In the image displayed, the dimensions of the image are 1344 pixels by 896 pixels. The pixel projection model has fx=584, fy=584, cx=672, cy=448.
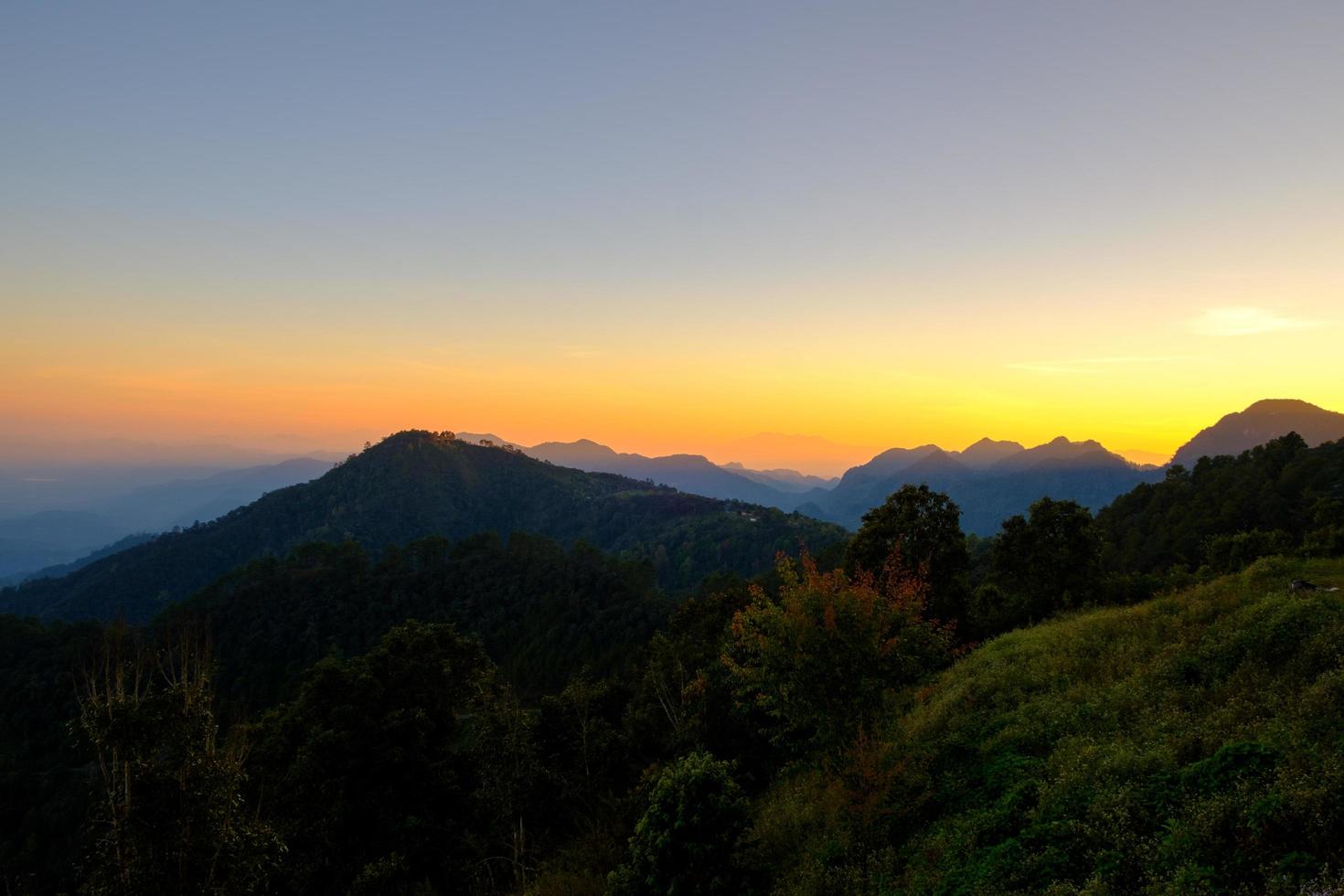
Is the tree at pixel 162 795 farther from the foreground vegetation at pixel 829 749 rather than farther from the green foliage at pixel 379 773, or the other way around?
the green foliage at pixel 379 773

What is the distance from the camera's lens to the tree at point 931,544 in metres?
38.7

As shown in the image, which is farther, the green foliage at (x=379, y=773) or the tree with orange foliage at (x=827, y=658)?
the green foliage at (x=379, y=773)

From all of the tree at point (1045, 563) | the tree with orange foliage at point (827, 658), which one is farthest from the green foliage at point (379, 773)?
the tree at point (1045, 563)

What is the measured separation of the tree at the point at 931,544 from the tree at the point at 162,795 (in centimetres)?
3394

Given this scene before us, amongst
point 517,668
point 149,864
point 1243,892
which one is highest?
point 1243,892

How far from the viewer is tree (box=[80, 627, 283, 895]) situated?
11891 millimetres

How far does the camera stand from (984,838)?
42.0 feet

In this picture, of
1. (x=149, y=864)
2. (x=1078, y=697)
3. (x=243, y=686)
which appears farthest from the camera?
(x=243, y=686)

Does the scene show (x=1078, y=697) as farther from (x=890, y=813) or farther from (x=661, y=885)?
(x=661, y=885)

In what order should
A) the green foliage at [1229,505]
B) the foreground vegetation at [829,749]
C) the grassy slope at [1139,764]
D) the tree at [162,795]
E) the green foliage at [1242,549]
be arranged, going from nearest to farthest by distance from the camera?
the grassy slope at [1139,764] < the foreground vegetation at [829,749] < the tree at [162,795] < the green foliage at [1242,549] < the green foliage at [1229,505]

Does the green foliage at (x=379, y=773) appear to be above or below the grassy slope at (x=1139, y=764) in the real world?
below

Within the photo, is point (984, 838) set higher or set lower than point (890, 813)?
higher

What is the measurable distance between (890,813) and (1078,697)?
6789 mm

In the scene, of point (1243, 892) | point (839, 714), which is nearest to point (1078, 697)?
point (839, 714)
